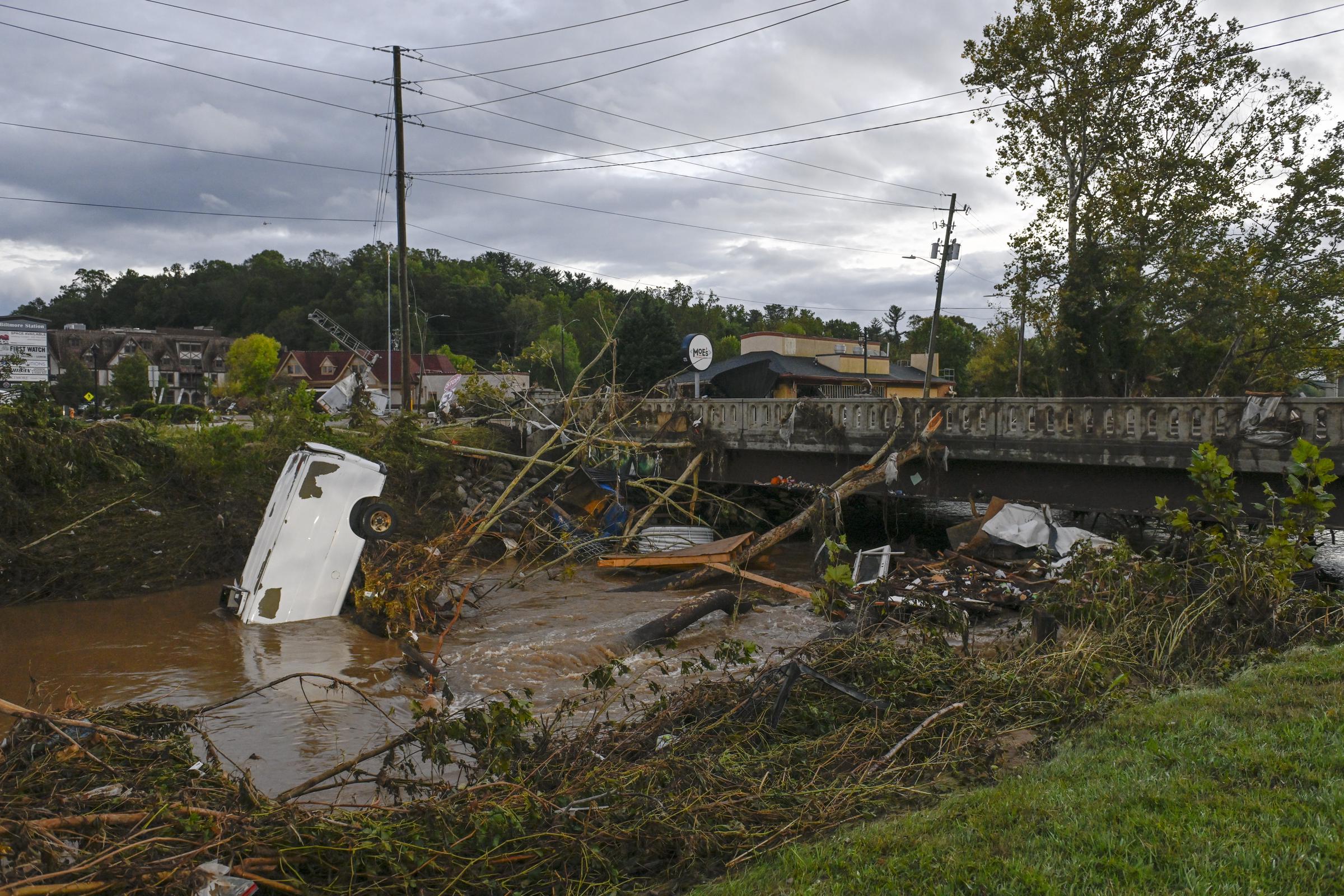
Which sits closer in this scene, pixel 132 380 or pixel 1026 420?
pixel 1026 420

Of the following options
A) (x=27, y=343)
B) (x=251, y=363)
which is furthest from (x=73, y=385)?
(x=251, y=363)

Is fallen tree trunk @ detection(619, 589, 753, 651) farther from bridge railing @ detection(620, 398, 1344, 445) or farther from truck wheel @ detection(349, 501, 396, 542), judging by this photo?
bridge railing @ detection(620, 398, 1344, 445)

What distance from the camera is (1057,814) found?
403cm

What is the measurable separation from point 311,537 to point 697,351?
1234 cm

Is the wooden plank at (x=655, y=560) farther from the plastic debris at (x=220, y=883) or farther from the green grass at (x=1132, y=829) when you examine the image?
the plastic debris at (x=220, y=883)

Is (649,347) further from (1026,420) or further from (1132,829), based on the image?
(1132,829)

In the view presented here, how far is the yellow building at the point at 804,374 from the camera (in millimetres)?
39281

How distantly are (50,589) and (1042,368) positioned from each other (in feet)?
124

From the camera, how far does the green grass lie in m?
3.39

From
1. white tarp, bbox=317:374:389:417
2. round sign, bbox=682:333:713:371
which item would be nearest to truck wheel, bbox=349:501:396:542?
round sign, bbox=682:333:713:371

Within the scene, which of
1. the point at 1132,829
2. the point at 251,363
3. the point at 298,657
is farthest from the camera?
the point at 251,363

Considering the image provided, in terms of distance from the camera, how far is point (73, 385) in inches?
2029

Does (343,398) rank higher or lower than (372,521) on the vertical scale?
higher

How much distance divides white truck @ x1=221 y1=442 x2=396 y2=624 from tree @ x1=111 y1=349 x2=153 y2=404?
52.1 metres
